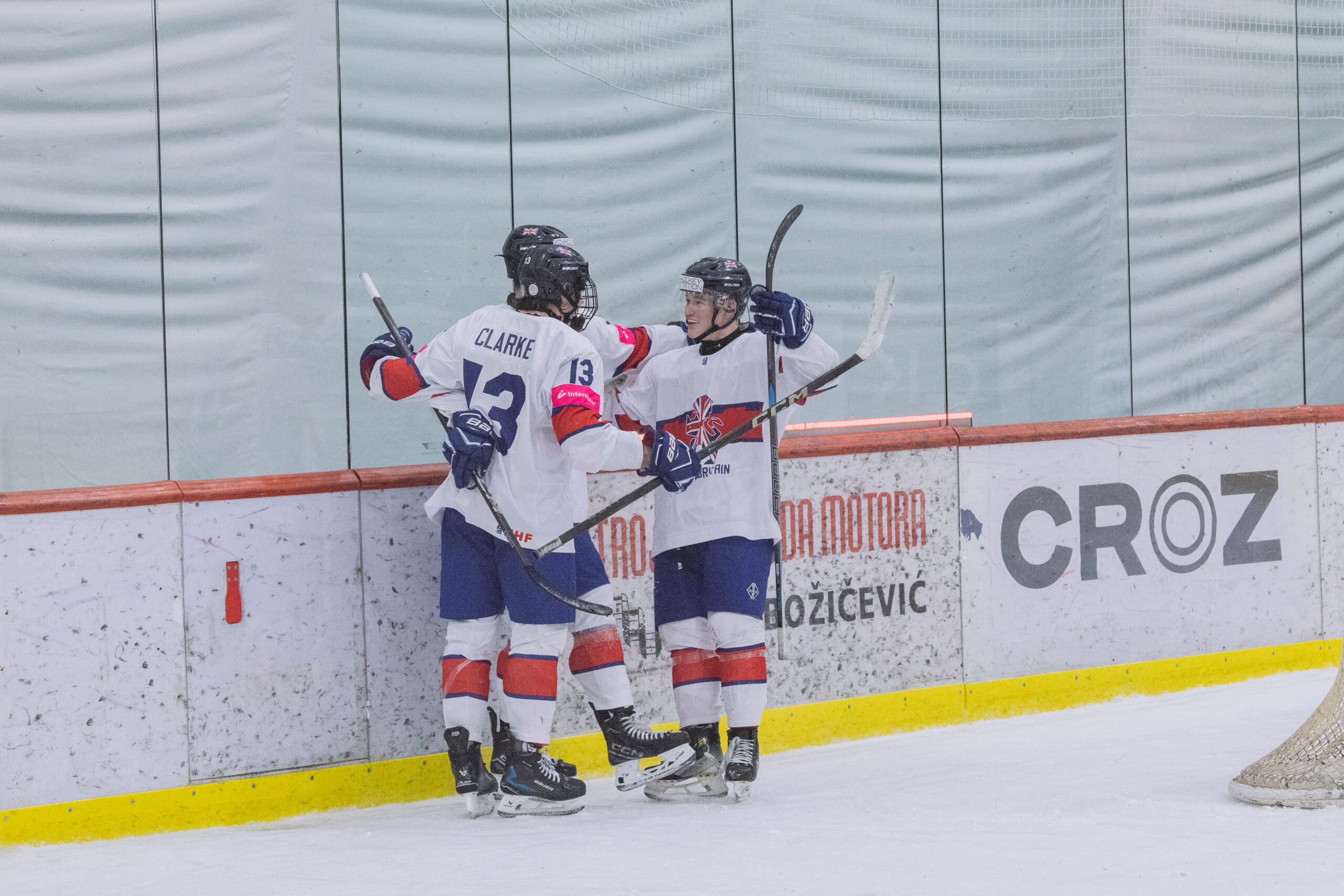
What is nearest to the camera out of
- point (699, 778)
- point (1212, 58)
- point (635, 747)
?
point (635, 747)

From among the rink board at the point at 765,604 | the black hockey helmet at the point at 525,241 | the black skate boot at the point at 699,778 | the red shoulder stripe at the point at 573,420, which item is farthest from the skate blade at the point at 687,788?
the black hockey helmet at the point at 525,241

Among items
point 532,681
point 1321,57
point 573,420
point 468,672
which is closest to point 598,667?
point 532,681

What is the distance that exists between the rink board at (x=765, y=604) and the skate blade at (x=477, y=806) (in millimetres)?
306

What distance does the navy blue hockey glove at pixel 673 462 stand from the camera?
3.08 meters

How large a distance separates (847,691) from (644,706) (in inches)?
25.9

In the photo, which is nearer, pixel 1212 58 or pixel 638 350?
pixel 638 350

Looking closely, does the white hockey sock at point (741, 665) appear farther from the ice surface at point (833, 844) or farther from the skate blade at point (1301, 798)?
the skate blade at point (1301, 798)

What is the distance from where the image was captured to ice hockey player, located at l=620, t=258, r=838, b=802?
3314 mm

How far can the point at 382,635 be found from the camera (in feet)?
11.2

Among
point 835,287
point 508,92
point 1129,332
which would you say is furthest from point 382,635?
point 1129,332

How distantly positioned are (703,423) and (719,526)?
0.87 feet

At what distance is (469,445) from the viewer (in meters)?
3.05

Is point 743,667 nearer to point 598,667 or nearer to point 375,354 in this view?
point 598,667

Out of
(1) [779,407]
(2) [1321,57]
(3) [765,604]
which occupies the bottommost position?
(3) [765,604]
